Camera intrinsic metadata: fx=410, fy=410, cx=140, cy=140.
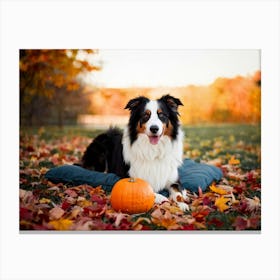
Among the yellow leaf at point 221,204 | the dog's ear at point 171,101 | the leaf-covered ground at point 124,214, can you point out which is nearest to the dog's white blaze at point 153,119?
the dog's ear at point 171,101

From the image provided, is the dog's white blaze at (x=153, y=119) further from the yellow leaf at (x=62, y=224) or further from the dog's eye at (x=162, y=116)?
the yellow leaf at (x=62, y=224)

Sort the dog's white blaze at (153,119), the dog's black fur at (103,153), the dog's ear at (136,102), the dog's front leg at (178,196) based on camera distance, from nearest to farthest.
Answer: the dog's front leg at (178,196), the dog's white blaze at (153,119), the dog's ear at (136,102), the dog's black fur at (103,153)

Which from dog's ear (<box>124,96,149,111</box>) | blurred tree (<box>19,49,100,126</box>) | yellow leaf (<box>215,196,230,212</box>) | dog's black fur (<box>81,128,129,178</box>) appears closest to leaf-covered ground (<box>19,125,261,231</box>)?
yellow leaf (<box>215,196,230,212</box>)

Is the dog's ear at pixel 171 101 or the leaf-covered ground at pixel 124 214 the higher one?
the dog's ear at pixel 171 101

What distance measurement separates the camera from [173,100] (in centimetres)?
422

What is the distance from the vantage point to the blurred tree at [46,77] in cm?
440

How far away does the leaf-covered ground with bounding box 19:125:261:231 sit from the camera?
3.61m

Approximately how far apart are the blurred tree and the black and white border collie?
2.91ft

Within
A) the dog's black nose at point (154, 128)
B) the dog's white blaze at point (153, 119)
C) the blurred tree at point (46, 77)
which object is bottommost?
the dog's black nose at point (154, 128)

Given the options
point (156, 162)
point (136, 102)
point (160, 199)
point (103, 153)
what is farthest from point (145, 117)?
point (103, 153)

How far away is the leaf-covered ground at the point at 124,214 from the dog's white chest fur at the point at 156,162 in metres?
0.34
